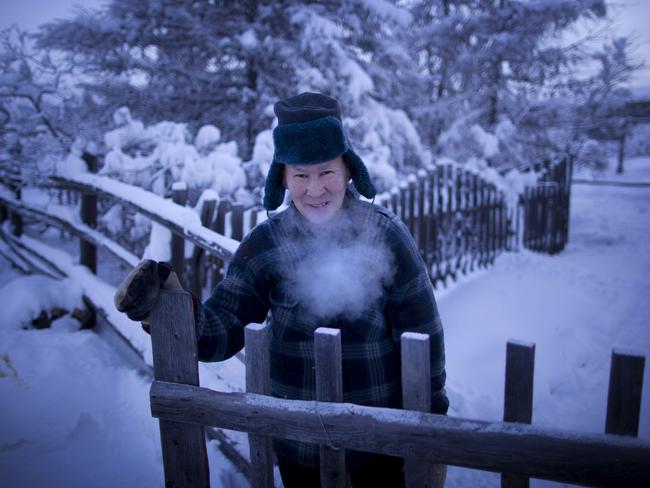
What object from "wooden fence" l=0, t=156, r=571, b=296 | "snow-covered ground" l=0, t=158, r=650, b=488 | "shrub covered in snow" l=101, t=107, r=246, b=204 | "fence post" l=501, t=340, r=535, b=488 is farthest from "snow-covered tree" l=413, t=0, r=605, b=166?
"fence post" l=501, t=340, r=535, b=488

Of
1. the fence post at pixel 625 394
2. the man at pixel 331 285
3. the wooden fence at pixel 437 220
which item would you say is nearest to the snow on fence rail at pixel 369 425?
the fence post at pixel 625 394

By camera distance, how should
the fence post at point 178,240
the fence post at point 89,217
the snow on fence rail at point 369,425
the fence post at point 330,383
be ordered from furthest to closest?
the fence post at point 89,217, the fence post at point 178,240, the fence post at point 330,383, the snow on fence rail at point 369,425

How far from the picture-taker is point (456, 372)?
166 inches

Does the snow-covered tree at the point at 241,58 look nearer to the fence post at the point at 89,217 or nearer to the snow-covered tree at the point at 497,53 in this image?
the snow-covered tree at the point at 497,53

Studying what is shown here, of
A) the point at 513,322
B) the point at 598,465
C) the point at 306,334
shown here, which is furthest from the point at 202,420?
the point at 513,322

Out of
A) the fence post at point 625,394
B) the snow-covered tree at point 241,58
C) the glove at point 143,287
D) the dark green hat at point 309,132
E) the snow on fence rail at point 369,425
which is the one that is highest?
the snow-covered tree at point 241,58

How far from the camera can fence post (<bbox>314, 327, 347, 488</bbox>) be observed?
136 cm

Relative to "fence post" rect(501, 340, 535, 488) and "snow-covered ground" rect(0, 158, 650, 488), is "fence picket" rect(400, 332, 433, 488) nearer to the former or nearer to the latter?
"fence post" rect(501, 340, 535, 488)

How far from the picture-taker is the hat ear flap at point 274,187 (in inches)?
67.4

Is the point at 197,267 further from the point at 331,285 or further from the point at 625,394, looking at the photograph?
the point at 625,394

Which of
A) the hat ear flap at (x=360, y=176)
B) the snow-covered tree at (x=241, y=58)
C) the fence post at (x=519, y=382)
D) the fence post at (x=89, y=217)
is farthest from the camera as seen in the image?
the snow-covered tree at (x=241, y=58)

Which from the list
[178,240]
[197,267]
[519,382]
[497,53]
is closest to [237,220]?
[178,240]

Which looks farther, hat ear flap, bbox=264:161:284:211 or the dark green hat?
hat ear flap, bbox=264:161:284:211

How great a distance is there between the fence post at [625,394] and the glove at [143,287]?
4.35 ft
